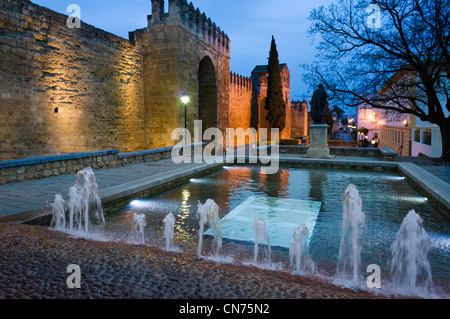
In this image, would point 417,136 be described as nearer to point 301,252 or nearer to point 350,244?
point 350,244

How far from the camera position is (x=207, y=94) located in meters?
19.8

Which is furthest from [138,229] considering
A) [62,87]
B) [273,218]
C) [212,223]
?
[62,87]

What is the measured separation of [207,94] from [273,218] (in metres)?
15.5

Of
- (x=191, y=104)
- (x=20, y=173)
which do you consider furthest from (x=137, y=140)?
(x=20, y=173)

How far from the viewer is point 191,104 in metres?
17.0

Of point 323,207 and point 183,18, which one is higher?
point 183,18

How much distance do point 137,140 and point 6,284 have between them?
1396 centimetres

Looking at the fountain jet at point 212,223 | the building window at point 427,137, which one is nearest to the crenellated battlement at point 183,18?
the fountain jet at point 212,223

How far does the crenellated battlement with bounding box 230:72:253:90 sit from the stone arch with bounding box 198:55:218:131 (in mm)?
8661

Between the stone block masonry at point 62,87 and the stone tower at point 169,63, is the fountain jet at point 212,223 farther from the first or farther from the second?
the stone tower at point 169,63

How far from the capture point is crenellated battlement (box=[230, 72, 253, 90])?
92.9 feet

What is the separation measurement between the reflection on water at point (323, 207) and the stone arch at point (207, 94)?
388 inches

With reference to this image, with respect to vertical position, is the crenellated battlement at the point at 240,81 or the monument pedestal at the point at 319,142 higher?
the crenellated battlement at the point at 240,81

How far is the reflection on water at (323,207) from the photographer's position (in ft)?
12.8
